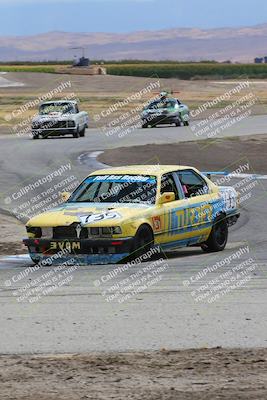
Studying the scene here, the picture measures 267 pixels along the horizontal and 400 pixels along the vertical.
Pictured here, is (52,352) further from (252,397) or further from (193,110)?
(193,110)

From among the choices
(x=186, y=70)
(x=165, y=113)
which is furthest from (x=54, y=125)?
(x=186, y=70)

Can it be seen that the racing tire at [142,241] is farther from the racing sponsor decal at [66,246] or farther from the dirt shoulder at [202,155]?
the dirt shoulder at [202,155]

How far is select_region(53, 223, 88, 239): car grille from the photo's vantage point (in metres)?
13.7

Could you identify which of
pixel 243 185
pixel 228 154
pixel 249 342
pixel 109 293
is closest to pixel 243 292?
pixel 109 293

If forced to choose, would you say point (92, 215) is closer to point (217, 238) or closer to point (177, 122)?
point (217, 238)

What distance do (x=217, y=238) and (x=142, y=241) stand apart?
74.7 inches

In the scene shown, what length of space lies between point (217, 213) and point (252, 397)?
29.6 ft

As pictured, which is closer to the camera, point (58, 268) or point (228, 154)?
point (58, 268)

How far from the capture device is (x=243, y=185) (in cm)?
2512

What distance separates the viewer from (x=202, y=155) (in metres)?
33.8

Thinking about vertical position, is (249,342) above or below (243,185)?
above

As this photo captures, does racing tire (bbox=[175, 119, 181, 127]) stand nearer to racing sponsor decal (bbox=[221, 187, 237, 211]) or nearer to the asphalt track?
racing sponsor decal (bbox=[221, 187, 237, 211])

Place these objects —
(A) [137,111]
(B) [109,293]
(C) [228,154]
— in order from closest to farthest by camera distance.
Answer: (B) [109,293]
(C) [228,154]
(A) [137,111]

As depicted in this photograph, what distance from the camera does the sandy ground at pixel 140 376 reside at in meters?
6.74
